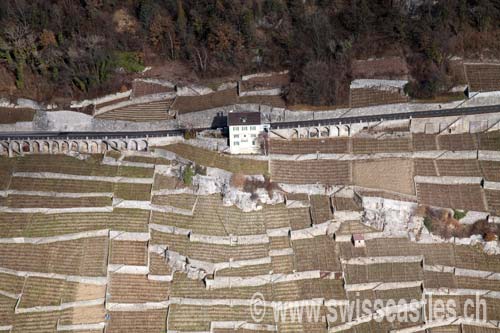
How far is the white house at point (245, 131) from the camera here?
81.1 metres

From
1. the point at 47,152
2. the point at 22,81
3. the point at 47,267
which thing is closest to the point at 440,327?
the point at 47,267

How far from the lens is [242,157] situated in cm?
8156

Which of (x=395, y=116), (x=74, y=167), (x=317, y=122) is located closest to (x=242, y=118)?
(x=317, y=122)

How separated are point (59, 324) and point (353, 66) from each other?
47010 millimetres

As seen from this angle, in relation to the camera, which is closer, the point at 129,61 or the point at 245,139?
the point at 245,139

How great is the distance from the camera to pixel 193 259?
240 feet

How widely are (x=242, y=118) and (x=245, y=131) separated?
153 cm

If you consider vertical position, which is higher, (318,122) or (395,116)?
(395,116)

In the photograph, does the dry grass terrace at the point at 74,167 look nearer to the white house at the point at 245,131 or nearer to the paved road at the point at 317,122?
the paved road at the point at 317,122

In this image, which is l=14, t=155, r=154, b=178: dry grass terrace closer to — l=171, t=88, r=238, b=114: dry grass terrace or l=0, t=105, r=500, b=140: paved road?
l=0, t=105, r=500, b=140: paved road

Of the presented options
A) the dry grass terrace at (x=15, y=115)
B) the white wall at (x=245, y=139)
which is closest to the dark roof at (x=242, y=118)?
the white wall at (x=245, y=139)

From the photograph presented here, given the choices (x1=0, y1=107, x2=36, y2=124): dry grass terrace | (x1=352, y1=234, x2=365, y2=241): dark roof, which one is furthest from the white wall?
(x1=0, y1=107, x2=36, y2=124): dry grass terrace

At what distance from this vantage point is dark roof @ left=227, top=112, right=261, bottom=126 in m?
81.0

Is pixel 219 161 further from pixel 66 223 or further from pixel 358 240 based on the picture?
pixel 66 223
